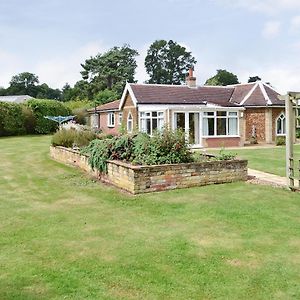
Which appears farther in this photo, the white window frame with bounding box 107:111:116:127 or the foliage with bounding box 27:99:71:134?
the foliage with bounding box 27:99:71:134

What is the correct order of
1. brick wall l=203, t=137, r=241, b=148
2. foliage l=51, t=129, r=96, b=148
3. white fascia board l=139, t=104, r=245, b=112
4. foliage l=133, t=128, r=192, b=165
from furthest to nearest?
brick wall l=203, t=137, r=241, b=148, white fascia board l=139, t=104, r=245, b=112, foliage l=51, t=129, r=96, b=148, foliage l=133, t=128, r=192, b=165

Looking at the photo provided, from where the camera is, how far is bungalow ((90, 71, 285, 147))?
88.7 feet

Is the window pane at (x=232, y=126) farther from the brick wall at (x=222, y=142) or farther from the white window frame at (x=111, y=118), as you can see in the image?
the white window frame at (x=111, y=118)

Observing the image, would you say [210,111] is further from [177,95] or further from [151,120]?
[151,120]

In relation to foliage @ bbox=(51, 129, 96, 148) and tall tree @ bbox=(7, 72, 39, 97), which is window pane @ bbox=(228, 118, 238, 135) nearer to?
foliage @ bbox=(51, 129, 96, 148)

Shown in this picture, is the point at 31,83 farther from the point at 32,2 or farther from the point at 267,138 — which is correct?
the point at 32,2

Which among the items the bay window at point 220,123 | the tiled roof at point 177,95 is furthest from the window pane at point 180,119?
the tiled roof at point 177,95

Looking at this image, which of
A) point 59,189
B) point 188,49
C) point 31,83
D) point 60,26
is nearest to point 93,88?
point 188,49

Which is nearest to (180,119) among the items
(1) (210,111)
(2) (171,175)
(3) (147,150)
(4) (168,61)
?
(1) (210,111)

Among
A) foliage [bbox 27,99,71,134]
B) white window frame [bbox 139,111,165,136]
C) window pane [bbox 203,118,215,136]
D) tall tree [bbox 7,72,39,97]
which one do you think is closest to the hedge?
foliage [bbox 27,99,71,134]

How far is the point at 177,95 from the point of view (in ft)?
100

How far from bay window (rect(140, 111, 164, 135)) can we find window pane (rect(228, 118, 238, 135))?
4897mm

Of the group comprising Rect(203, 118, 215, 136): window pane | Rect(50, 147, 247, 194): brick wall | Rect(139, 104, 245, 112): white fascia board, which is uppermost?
Rect(139, 104, 245, 112): white fascia board

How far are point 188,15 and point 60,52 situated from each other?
8.86 m
